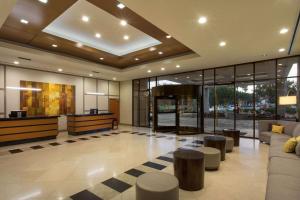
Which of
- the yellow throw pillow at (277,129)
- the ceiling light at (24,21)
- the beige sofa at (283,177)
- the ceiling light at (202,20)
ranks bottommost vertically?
the beige sofa at (283,177)

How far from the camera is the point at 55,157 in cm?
496

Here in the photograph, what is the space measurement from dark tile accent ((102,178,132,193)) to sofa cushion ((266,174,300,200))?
2282 mm

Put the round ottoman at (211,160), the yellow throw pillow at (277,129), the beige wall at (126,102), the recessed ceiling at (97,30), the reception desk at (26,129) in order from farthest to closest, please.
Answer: the beige wall at (126,102) → the reception desk at (26,129) → the yellow throw pillow at (277,129) → the recessed ceiling at (97,30) → the round ottoman at (211,160)

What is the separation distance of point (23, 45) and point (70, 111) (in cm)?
491

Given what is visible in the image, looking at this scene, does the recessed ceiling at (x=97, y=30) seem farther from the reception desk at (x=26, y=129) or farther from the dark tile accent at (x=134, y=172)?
the dark tile accent at (x=134, y=172)

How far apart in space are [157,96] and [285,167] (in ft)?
24.1

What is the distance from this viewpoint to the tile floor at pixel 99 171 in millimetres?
2994

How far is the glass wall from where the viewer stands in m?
6.99

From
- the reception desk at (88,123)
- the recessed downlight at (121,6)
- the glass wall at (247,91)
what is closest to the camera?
the recessed downlight at (121,6)

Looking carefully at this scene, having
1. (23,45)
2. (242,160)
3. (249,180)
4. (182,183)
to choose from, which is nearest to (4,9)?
(23,45)

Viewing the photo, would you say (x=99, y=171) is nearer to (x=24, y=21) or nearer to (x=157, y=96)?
(x=24, y=21)

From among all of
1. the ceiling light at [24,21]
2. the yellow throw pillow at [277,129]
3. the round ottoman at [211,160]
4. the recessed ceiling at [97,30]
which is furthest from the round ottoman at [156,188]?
the yellow throw pillow at [277,129]

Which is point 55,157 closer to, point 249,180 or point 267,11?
point 249,180

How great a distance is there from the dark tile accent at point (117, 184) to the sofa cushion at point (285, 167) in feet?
8.23
